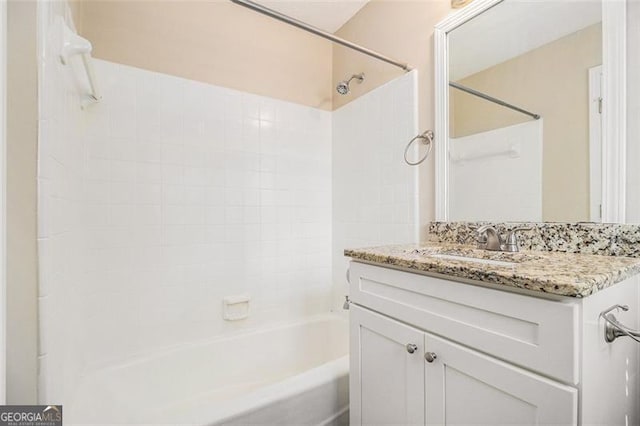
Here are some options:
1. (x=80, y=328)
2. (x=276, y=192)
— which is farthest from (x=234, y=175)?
(x=80, y=328)

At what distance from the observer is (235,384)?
1.69 metres

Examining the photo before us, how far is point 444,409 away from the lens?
794mm

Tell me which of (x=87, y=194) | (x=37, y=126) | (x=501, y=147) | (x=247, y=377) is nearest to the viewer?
(x=37, y=126)

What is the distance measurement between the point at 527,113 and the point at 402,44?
821 millimetres

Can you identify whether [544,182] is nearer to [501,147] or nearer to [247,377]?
[501,147]

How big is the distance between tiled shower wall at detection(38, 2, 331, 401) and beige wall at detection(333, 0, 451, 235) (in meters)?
0.47

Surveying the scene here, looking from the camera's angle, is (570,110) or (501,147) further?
(501,147)

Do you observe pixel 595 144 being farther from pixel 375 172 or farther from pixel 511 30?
pixel 375 172

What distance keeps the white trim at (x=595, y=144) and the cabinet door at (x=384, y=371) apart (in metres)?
0.73

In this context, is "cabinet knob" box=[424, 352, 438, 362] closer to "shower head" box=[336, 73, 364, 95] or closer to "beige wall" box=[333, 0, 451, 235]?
"beige wall" box=[333, 0, 451, 235]

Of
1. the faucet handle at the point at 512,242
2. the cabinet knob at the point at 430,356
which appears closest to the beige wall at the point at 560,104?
the faucet handle at the point at 512,242

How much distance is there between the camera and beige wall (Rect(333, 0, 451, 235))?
4.97 ft

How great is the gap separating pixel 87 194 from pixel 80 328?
0.62 metres

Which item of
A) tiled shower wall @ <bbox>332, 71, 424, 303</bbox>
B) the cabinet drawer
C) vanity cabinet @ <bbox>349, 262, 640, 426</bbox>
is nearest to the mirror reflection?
tiled shower wall @ <bbox>332, 71, 424, 303</bbox>
